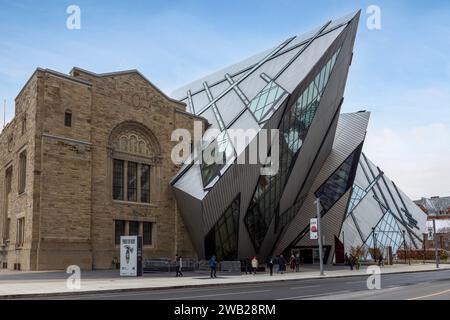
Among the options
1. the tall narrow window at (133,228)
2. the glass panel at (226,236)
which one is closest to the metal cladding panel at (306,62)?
the glass panel at (226,236)

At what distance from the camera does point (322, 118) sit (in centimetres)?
5238

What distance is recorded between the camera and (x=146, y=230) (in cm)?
4547

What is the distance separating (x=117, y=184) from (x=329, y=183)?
25.3 m

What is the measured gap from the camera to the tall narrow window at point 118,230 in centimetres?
4272

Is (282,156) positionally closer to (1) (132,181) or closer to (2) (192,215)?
(2) (192,215)

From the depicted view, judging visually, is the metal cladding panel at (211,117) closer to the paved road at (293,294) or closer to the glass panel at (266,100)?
the glass panel at (266,100)

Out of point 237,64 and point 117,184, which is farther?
point 237,64

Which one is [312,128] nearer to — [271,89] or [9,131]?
[271,89]

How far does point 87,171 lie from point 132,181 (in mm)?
5642

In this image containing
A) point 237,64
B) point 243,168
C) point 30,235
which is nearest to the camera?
point 30,235

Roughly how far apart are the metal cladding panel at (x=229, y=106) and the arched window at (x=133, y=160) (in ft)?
24.3
